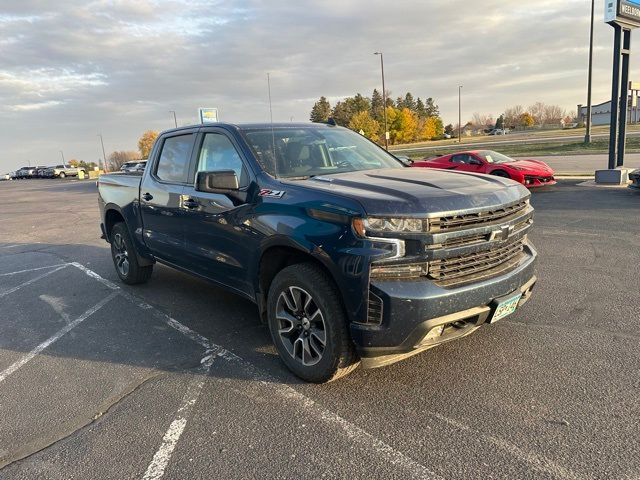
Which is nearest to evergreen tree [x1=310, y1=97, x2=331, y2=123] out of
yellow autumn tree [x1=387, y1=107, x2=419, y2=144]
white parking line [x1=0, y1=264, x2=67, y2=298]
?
yellow autumn tree [x1=387, y1=107, x2=419, y2=144]

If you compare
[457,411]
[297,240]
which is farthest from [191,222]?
[457,411]

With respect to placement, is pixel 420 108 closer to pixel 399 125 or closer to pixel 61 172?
pixel 399 125

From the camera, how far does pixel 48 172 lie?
56.7 meters

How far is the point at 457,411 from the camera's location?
306 centimetres

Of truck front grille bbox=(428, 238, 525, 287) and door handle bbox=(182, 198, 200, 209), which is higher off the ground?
door handle bbox=(182, 198, 200, 209)

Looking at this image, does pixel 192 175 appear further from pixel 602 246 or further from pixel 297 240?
pixel 602 246

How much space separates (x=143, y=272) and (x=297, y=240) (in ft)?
11.7

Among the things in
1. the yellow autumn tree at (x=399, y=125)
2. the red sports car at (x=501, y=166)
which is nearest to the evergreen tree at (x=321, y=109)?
the yellow autumn tree at (x=399, y=125)

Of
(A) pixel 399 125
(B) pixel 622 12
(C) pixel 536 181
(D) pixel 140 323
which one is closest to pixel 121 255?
(D) pixel 140 323

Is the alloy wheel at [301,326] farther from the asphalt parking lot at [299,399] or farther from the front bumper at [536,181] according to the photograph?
the front bumper at [536,181]

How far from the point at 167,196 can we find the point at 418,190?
281cm

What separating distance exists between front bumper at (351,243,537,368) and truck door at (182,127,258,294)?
→ 1269 millimetres

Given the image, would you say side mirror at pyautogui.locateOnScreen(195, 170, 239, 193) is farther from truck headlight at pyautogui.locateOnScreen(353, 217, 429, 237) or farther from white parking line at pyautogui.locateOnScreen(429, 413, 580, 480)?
white parking line at pyautogui.locateOnScreen(429, 413, 580, 480)

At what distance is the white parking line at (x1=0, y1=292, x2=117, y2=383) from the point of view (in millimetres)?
4027
